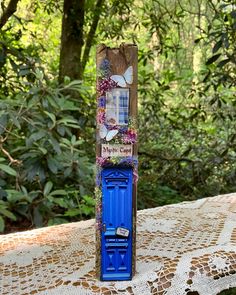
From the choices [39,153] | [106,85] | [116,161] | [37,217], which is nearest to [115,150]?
[116,161]

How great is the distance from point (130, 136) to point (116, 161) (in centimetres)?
6

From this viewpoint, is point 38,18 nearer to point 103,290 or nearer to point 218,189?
point 218,189

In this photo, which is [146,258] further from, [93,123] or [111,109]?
[93,123]

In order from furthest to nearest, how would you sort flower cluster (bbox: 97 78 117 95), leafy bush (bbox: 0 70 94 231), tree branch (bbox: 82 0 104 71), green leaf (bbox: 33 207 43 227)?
tree branch (bbox: 82 0 104 71) < green leaf (bbox: 33 207 43 227) < leafy bush (bbox: 0 70 94 231) < flower cluster (bbox: 97 78 117 95)

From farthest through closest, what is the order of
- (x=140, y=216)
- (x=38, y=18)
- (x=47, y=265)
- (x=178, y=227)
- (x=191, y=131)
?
1. (x=38, y=18)
2. (x=191, y=131)
3. (x=140, y=216)
4. (x=178, y=227)
5. (x=47, y=265)

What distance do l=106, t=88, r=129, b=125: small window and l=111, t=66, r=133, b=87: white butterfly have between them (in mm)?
13

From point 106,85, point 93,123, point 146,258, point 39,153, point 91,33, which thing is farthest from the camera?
point 91,33

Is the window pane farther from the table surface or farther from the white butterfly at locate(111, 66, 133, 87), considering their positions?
the table surface

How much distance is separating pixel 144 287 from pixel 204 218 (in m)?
0.50

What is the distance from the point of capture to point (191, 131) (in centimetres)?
357

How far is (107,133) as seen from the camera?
93 cm

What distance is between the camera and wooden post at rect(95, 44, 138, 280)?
918mm

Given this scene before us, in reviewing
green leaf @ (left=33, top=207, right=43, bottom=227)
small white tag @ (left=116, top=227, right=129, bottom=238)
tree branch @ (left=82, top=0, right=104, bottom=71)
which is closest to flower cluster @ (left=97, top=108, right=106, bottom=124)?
small white tag @ (left=116, top=227, right=129, bottom=238)

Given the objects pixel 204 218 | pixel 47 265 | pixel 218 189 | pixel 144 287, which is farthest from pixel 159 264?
pixel 218 189
